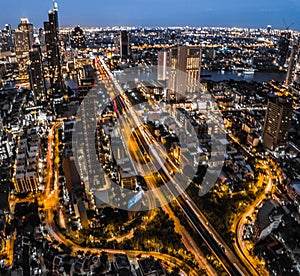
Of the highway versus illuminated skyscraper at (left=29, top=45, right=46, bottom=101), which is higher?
illuminated skyscraper at (left=29, top=45, right=46, bottom=101)

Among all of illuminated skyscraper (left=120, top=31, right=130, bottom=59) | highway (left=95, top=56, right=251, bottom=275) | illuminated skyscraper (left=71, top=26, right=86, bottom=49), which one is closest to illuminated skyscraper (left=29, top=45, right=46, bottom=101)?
highway (left=95, top=56, right=251, bottom=275)

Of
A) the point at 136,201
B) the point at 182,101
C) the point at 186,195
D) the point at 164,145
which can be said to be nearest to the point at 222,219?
the point at 186,195

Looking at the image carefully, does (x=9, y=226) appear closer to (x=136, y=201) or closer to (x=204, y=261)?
(x=136, y=201)

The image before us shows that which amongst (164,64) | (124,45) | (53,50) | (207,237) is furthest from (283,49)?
(207,237)

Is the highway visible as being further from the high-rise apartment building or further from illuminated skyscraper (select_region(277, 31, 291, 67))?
illuminated skyscraper (select_region(277, 31, 291, 67))

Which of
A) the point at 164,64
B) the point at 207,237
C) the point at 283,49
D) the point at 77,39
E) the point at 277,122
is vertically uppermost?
the point at 77,39

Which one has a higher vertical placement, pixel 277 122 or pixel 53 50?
pixel 53 50

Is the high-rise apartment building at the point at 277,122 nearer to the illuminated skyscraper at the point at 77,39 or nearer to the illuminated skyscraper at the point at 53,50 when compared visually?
the illuminated skyscraper at the point at 53,50

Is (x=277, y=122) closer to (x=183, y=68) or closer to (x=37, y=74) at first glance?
(x=183, y=68)

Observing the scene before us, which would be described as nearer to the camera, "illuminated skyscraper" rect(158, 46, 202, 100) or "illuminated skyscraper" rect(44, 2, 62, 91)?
"illuminated skyscraper" rect(158, 46, 202, 100)
